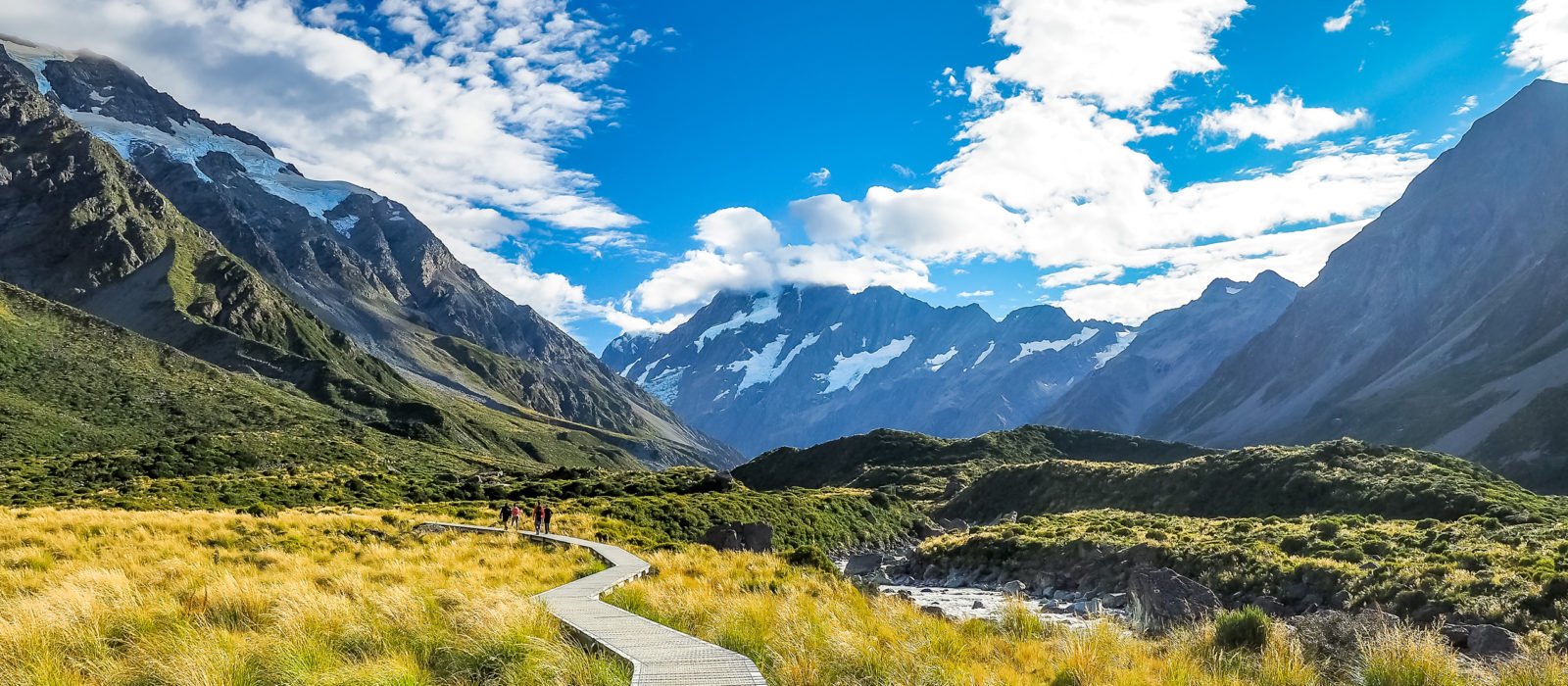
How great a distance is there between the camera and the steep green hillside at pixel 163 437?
5928cm

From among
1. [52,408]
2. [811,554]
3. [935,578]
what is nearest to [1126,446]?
[935,578]

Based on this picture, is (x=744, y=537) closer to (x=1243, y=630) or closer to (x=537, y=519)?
(x=537, y=519)

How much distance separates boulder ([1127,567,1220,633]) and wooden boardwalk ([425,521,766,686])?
30.4 ft

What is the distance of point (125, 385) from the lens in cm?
11419

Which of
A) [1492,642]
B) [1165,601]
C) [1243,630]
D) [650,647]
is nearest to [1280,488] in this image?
[1165,601]

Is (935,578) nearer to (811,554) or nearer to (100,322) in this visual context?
(811,554)

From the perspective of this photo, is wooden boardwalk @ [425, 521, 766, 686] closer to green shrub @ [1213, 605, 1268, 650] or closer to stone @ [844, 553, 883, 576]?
green shrub @ [1213, 605, 1268, 650]

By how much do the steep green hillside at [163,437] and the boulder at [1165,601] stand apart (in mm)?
52996

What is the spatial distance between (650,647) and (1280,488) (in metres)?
52.5

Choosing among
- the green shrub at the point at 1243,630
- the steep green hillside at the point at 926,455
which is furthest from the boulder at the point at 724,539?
the steep green hillside at the point at 926,455

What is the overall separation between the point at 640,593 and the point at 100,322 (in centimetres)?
16893

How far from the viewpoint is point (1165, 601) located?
16516mm

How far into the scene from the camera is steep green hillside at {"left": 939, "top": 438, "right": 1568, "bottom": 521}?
4172 centimetres

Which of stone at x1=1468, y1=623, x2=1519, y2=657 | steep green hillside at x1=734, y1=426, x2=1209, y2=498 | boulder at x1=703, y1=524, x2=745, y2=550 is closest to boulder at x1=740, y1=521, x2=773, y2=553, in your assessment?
boulder at x1=703, y1=524, x2=745, y2=550
